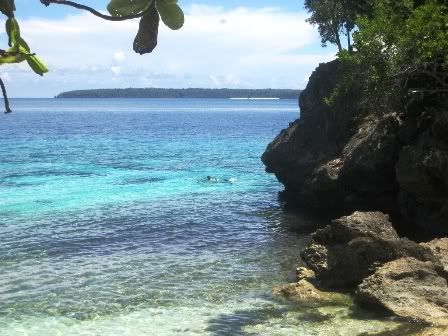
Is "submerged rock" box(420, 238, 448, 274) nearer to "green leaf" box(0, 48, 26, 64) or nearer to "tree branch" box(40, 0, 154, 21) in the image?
"tree branch" box(40, 0, 154, 21)

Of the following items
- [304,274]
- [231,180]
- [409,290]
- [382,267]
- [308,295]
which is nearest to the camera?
[409,290]

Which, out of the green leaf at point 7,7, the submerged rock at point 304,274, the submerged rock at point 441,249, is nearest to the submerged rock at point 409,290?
the submerged rock at point 441,249

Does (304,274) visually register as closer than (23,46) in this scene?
No

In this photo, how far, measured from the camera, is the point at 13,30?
2.65m

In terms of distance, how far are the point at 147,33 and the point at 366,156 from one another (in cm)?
1895

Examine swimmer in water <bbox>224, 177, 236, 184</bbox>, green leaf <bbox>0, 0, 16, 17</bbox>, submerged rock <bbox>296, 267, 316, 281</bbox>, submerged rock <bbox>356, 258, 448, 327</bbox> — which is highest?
green leaf <bbox>0, 0, 16, 17</bbox>

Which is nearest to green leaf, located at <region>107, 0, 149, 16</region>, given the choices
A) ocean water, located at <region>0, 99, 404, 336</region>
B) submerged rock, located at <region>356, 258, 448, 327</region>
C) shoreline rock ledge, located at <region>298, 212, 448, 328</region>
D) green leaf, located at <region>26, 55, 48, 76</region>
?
green leaf, located at <region>26, 55, 48, 76</region>

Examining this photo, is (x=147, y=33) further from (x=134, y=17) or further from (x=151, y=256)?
(x=151, y=256)

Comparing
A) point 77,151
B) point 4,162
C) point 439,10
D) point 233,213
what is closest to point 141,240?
point 233,213

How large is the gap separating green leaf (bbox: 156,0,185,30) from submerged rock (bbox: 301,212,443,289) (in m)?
11.6

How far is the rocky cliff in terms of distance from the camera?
17875 millimetres

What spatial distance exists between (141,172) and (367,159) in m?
21.3

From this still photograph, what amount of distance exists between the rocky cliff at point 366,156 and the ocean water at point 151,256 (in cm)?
197

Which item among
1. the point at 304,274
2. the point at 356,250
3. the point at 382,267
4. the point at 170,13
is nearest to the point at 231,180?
the point at 304,274
